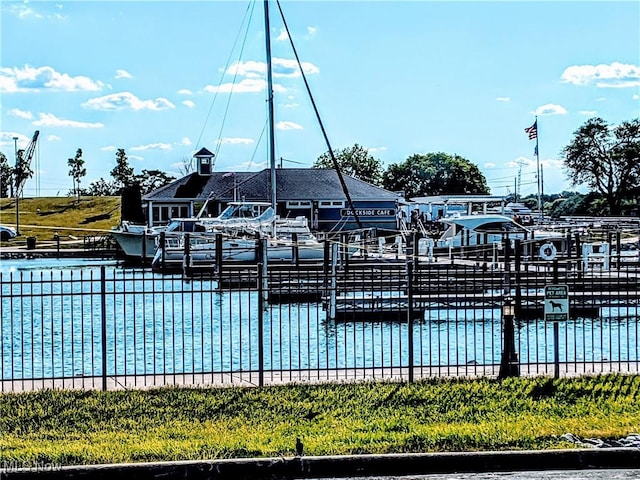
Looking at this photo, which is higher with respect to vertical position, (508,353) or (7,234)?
(7,234)

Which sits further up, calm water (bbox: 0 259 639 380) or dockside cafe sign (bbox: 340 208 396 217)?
dockside cafe sign (bbox: 340 208 396 217)

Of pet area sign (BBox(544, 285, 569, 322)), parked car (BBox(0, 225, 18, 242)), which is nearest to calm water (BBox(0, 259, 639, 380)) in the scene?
pet area sign (BBox(544, 285, 569, 322))

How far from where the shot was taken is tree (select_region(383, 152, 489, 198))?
126m

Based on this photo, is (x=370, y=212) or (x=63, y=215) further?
(x=63, y=215)

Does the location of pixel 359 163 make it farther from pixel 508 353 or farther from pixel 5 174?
pixel 508 353

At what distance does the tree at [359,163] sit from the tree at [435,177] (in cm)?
213

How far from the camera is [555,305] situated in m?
13.4

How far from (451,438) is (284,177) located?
69.2 meters

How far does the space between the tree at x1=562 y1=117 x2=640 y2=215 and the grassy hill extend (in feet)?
160

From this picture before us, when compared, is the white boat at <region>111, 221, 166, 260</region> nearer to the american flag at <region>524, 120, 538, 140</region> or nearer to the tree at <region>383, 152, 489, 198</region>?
the american flag at <region>524, 120, 538, 140</region>

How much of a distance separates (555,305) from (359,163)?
112862 mm

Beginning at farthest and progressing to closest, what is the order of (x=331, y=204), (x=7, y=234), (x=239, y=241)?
(x=7, y=234)
(x=331, y=204)
(x=239, y=241)

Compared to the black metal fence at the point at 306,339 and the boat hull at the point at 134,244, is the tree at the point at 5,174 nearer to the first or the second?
the boat hull at the point at 134,244

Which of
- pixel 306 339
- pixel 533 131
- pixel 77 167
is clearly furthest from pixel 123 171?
pixel 306 339
